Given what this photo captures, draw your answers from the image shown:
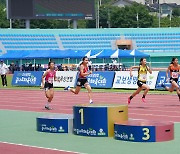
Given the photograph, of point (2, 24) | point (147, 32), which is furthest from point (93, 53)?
point (2, 24)

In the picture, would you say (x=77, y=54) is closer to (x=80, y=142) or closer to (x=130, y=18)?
(x=80, y=142)

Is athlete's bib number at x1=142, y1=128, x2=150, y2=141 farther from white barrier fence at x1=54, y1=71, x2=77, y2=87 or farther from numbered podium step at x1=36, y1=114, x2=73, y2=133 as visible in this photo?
white barrier fence at x1=54, y1=71, x2=77, y2=87

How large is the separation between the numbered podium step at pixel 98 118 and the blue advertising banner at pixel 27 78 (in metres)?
25.4

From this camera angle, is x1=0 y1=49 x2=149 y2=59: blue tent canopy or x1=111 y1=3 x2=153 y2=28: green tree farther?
x1=111 y1=3 x2=153 y2=28: green tree

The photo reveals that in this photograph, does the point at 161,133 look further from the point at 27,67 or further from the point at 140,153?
the point at 27,67

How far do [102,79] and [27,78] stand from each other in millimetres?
6390

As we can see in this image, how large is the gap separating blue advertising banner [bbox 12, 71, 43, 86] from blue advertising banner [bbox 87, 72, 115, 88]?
4.50 meters

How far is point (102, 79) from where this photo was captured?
3469 centimetres

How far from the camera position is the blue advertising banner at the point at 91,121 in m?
12.4

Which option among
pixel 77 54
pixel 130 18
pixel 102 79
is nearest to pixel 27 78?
pixel 102 79

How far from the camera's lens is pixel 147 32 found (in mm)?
87188

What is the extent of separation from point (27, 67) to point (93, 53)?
23.2 ft

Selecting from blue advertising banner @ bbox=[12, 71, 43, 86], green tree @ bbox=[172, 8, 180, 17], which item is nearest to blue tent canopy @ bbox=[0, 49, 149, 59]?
blue advertising banner @ bbox=[12, 71, 43, 86]

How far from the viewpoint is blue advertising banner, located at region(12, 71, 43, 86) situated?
126 feet
